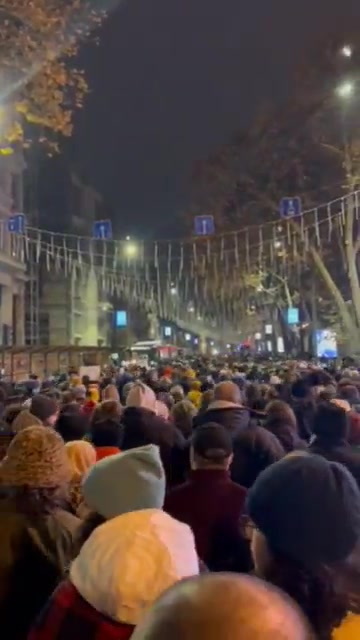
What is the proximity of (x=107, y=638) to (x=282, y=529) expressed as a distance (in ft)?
1.97

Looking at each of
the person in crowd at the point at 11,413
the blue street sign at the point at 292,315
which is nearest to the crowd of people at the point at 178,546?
the person in crowd at the point at 11,413

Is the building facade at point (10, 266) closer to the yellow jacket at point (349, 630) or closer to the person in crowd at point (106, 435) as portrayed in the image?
the person in crowd at point (106, 435)

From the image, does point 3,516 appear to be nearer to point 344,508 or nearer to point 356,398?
point 344,508

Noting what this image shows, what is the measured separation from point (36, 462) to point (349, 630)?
6.45 feet

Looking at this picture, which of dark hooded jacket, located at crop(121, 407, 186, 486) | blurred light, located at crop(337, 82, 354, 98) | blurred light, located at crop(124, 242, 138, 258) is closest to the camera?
dark hooded jacket, located at crop(121, 407, 186, 486)

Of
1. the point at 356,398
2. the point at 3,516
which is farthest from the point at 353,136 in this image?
the point at 3,516

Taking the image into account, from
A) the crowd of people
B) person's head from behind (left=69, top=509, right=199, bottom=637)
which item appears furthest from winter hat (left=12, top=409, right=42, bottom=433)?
person's head from behind (left=69, top=509, right=199, bottom=637)

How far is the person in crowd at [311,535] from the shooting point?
2.41 m

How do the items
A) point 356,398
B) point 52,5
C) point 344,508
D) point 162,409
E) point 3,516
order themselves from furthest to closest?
point 52,5
point 356,398
point 162,409
point 3,516
point 344,508

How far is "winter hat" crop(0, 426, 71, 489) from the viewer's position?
12.9 ft

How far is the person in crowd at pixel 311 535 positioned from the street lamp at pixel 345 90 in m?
31.4

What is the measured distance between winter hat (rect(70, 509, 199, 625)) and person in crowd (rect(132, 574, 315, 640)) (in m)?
0.92

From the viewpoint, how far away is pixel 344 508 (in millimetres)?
2625

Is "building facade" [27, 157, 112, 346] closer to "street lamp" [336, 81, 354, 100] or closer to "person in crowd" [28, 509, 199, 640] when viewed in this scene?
"street lamp" [336, 81, 354, 100]
